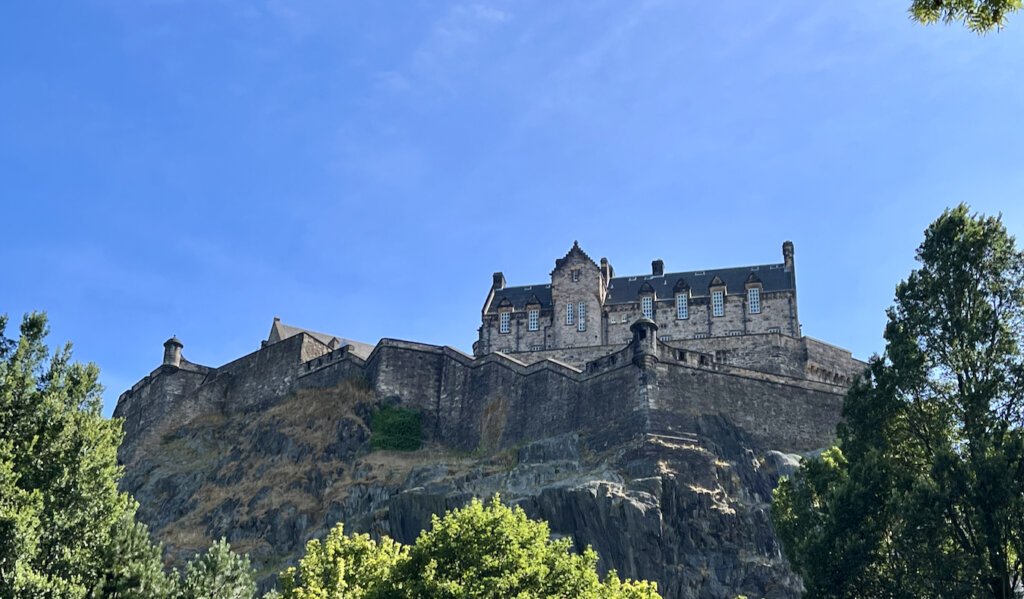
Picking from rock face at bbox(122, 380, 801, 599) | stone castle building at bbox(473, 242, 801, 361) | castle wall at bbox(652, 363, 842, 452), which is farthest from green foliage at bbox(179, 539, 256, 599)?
stone castle building at bbox(473, 242, 801, 361)

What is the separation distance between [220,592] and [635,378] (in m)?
27.6

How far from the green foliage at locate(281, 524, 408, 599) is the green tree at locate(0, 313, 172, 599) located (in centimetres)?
648

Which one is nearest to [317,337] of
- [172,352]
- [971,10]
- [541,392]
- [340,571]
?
[172,352]

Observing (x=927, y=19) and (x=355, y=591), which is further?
(x=355, y=591)

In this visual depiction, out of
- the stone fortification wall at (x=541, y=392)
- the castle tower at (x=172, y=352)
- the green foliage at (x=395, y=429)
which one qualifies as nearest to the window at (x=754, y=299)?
the stone fortification wall at (x=541, y=392)

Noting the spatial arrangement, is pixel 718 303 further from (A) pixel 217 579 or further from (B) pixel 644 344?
(A) pixel 217 579

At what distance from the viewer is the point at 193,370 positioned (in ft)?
185

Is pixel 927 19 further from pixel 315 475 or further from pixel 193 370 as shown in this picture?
pixel 193 370

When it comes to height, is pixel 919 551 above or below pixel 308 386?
below

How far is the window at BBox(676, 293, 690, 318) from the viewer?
59.1 m

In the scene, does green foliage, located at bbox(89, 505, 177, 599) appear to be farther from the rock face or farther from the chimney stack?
the chimney stack

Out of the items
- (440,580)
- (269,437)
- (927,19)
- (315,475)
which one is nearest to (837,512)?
(440,580)

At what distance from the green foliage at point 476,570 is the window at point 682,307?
3464 cm

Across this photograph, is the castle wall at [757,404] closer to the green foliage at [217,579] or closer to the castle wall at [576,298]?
the castle wall at [576,298]
